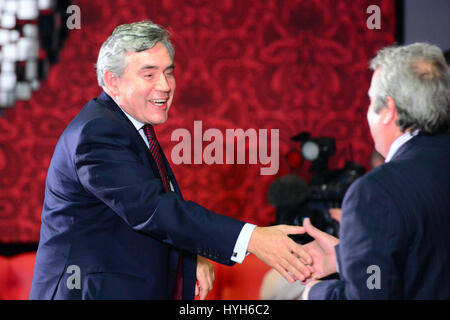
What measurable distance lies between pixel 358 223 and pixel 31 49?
2.97m

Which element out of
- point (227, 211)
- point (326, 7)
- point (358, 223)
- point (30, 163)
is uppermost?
point (326, 7)

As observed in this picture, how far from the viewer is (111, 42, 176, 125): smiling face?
1607 millimetres

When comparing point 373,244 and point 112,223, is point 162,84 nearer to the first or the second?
point 112,223

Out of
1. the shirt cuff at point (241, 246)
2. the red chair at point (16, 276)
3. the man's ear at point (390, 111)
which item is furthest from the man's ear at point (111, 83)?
the red chair at point (16, 276)

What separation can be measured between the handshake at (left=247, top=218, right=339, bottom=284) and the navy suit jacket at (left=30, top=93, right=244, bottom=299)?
105mm

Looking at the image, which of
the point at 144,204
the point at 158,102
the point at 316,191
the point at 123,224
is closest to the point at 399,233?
the point at 144,204

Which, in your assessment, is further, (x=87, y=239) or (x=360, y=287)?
(x=87, y=239)

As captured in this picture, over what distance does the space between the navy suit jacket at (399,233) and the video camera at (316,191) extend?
5.99ft

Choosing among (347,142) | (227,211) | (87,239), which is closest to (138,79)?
(87,239)

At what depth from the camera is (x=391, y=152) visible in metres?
1.31

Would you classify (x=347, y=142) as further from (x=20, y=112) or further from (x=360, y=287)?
(x=360, y=287)

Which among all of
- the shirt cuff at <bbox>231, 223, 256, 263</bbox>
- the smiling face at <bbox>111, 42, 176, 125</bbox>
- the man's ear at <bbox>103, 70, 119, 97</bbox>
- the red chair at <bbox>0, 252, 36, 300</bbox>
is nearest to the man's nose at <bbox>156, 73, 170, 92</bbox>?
the smiling face at <bbox>111, 42, 176, 125</bbox>

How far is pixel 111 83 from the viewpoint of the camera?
1.65 metres

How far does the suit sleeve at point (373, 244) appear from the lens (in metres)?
1.11
